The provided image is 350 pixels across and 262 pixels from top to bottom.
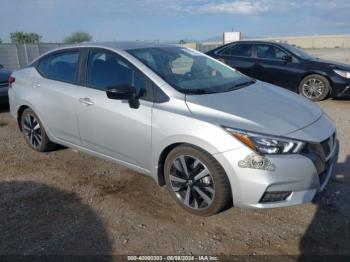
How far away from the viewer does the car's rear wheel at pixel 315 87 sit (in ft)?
25.8

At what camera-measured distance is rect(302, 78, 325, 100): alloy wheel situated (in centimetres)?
795

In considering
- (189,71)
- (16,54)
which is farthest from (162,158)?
(16,54)

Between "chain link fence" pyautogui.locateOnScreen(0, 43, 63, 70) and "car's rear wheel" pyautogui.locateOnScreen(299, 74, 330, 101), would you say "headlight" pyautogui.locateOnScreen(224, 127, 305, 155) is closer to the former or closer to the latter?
"car's rear wheel" pyautogui.locateOnScreen(299, 74, 330, 101)

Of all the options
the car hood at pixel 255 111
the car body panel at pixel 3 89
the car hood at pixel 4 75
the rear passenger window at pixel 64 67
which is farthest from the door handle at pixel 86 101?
the car hood at pixel 4 75

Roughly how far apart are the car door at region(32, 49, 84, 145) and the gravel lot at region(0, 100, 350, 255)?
590mm

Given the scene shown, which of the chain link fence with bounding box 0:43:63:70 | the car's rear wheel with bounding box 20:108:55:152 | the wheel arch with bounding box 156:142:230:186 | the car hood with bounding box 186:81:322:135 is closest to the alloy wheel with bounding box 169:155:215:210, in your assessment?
the wheel arch with bounding box 156:142:230:186

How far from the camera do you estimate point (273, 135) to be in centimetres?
271

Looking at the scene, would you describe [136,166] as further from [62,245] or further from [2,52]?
[2,52]

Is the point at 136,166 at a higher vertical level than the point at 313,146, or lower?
lower

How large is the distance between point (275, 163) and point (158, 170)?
119 centimetres

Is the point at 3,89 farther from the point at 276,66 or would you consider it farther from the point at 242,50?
the point at 276,66

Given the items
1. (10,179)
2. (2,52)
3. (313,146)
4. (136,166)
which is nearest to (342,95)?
(313,146)

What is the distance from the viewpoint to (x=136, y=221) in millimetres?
3080

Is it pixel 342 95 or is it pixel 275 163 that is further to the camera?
pixel 342 95
